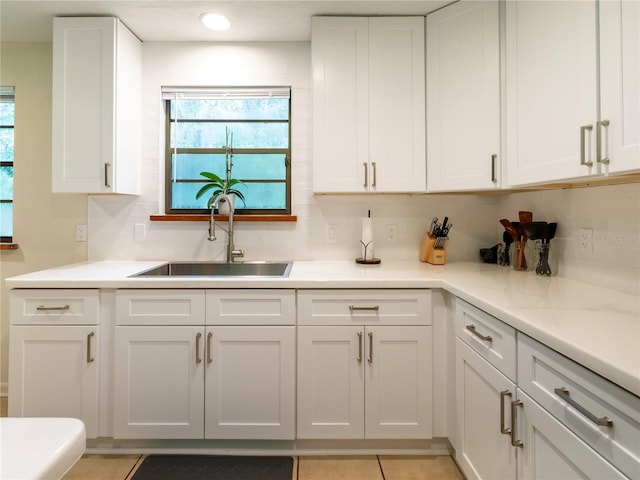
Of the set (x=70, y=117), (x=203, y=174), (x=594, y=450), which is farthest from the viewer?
(x=203, y=174)

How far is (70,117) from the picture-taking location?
1.98m

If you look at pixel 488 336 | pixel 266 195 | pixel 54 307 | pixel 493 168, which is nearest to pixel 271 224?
pixel 266 195

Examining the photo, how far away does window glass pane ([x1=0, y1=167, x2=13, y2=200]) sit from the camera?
234 cm

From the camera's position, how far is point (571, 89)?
4.04ft

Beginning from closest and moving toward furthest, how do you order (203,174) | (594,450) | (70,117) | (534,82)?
1. (594,450)
2. (534,82)
3. (70,117)
4. (203,174)

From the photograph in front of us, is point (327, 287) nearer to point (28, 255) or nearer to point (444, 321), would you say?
point (444, 321)

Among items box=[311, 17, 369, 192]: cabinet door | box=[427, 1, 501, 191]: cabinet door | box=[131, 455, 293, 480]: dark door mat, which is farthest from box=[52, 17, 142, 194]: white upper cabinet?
box=[427, 1, 501, 191]: cabinet door

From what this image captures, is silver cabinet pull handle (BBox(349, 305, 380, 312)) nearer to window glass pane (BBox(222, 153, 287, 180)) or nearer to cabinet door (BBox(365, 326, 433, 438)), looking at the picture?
cabinet door (BBox(365, 326, 433, 438))

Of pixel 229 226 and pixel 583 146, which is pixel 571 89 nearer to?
pixel 583 146

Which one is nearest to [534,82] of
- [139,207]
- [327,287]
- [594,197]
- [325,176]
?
[594,197]

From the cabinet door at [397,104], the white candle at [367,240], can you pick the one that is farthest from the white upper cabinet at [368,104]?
the white candle at [367,240]

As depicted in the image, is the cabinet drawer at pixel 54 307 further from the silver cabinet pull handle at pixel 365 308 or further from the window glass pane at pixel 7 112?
the window glass pane at pixel 7 112

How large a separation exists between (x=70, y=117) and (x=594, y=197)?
8.97ft

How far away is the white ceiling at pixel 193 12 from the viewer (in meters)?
1.90
